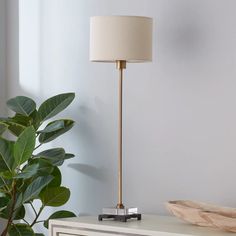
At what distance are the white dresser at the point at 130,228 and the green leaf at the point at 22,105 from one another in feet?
2.45

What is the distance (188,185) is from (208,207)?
1.39 feet

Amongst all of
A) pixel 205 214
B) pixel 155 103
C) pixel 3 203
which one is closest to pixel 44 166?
pixel 3 203

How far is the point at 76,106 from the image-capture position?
4137mm

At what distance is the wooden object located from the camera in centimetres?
289

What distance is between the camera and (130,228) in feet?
10.2

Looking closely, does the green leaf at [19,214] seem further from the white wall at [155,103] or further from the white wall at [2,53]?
the white wall at [2,53]

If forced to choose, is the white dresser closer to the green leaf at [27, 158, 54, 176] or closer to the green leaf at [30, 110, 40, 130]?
the green leaf at [27, 158, 54, 176]

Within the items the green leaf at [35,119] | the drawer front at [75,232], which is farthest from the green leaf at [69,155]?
the drawer front at [75,232]

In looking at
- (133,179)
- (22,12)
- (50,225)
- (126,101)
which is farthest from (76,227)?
(22,12)

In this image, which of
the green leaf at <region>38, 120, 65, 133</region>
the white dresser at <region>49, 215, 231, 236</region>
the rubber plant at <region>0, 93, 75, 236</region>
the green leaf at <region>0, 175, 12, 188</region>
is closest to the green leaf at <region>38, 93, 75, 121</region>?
the rubber plant at <region>0, 93, 75, 236</region>

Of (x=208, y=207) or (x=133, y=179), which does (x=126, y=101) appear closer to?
(x=133, y=179)

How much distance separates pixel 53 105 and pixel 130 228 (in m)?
1.04

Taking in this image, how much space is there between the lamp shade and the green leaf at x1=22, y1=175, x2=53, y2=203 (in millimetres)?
649

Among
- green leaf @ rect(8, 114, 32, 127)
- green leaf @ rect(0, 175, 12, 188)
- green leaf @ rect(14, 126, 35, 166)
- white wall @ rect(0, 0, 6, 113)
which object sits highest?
white wall @ rect(0, 0, 6, 113)
